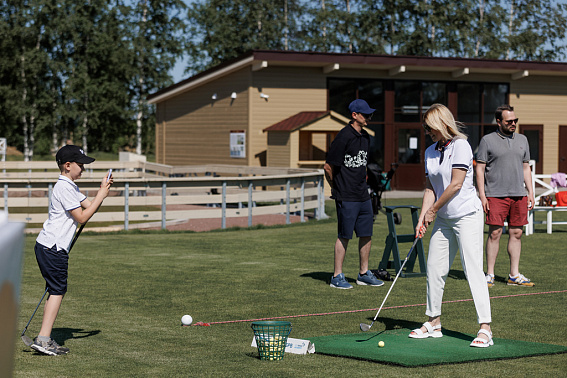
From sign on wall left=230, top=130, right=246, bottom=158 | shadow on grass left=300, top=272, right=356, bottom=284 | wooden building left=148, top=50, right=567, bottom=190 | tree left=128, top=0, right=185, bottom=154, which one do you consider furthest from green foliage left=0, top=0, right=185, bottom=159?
shadow on grass left=300, top=272, right=356, bottom=284

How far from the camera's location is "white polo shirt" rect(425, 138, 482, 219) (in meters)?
6.55

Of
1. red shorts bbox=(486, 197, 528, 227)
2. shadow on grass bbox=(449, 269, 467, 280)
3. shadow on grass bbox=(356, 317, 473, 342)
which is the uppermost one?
red shorts bbox=(486, 197, 528, 227)

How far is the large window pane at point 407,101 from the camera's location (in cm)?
3014

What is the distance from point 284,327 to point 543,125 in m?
28.4

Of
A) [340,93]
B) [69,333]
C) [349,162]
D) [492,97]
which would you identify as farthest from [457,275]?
[492,97]

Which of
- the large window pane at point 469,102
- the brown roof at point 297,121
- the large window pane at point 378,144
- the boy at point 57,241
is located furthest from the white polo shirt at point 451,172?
the large window pane at point 469,102

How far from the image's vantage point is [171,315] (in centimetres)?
803

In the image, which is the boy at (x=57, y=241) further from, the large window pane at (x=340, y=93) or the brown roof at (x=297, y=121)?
the large window pane at (x=340, y=93)

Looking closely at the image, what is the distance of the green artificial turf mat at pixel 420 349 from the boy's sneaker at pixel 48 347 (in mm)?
1978

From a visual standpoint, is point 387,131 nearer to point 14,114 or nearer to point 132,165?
point 132,165

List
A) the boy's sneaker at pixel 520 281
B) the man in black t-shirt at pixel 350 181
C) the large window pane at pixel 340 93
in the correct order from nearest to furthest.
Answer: the man in black t-shirt at pixel 350 181, the boy's sneaker at pixel 520 281, the large window pane at pixel 340 93

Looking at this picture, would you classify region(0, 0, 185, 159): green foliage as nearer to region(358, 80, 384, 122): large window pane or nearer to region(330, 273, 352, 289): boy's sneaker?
region(358, 80, 384, 122): large window pane

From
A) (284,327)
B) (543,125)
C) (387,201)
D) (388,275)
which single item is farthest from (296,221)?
(543,125)

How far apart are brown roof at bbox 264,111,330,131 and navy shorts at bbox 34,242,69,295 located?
65.7 ft
